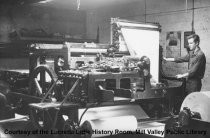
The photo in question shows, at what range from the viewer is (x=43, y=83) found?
425 centimetres

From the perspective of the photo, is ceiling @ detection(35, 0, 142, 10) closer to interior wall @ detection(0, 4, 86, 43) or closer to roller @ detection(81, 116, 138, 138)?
interior wall @ detection(0, 4, 86, 43)

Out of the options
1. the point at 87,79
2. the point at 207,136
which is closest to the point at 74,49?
the point at 87,79

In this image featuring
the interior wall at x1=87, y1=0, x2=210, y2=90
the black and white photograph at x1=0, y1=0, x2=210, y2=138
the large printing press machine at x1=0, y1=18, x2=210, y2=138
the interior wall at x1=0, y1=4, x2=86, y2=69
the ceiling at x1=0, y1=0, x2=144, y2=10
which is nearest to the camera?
the large printing press machine at x1=0, y1=18, x2=210, y2=138

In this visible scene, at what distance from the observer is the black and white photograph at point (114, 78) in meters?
3.49

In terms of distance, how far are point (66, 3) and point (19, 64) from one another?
2.40m

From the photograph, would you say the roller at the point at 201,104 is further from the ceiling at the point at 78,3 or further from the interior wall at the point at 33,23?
the interior wall at the point at 33,23

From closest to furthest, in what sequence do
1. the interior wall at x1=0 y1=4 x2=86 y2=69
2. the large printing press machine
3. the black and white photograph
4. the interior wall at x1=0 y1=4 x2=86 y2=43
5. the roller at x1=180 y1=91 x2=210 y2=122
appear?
the roller at x1=180 y1=91 x2=210 y2=122 → the large printing press machine → the black and white photograph → the interior wall at x1=0 y1=4 x2=86 y2=69 → the interior wall at x1=0 y1=4 x2=86 y2=43

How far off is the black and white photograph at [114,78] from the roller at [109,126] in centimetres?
1

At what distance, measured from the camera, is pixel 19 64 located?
732 centimetres

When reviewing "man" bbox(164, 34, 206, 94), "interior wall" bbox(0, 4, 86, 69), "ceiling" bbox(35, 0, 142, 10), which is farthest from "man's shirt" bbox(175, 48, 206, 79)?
"interior wall" bbox(0, 4, 86, 69)

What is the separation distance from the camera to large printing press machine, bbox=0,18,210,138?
10.7 feet

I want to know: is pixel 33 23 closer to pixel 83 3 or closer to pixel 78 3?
pixel 78 3

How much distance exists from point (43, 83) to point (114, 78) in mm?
1133

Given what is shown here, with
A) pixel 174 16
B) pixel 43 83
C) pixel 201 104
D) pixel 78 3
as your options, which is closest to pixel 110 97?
pixel 201 104
